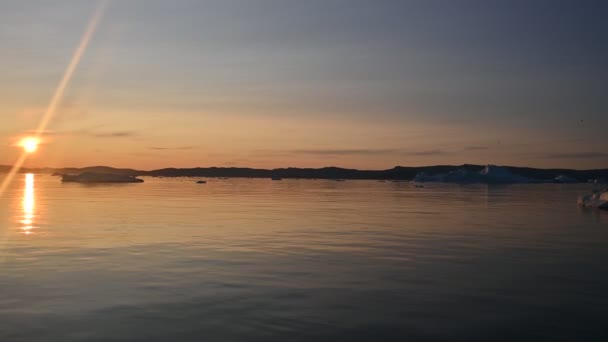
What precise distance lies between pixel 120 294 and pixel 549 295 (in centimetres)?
844

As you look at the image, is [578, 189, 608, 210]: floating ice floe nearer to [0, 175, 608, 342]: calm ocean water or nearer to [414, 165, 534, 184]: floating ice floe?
[0, 175, 608, 342]: calm ocean water

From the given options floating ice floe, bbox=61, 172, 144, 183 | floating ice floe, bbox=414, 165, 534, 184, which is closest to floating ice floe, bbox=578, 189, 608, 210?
floating ice floe, bbox=61, 172, 144, 183

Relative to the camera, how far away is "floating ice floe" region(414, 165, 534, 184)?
5236 inches

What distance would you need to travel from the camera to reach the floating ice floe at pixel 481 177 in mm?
133000

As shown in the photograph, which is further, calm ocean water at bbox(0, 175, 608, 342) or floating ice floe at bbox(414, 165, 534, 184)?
floating ice floe at bbox(414, 165, 534, 184)

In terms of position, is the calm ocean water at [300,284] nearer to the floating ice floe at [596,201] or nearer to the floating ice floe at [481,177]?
the floating ice floe at [596,201]

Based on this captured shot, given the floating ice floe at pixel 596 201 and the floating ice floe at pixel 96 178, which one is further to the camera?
the floating ice floe at pixel 96 178

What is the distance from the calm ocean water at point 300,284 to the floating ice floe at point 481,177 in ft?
380

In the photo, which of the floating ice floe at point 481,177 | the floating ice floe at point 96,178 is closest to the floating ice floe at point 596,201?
the floating ice floe at point 96,178

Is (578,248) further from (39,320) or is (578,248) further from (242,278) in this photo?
(39,320)

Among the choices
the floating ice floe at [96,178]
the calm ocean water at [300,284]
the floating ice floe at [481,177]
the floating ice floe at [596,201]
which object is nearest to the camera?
the calm ocean water at [300,284]

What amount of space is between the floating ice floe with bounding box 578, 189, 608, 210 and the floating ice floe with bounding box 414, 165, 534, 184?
95.8 m

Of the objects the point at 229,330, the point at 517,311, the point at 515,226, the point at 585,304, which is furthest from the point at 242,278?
the point at 515,226

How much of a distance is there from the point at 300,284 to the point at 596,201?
32529 millimetres
